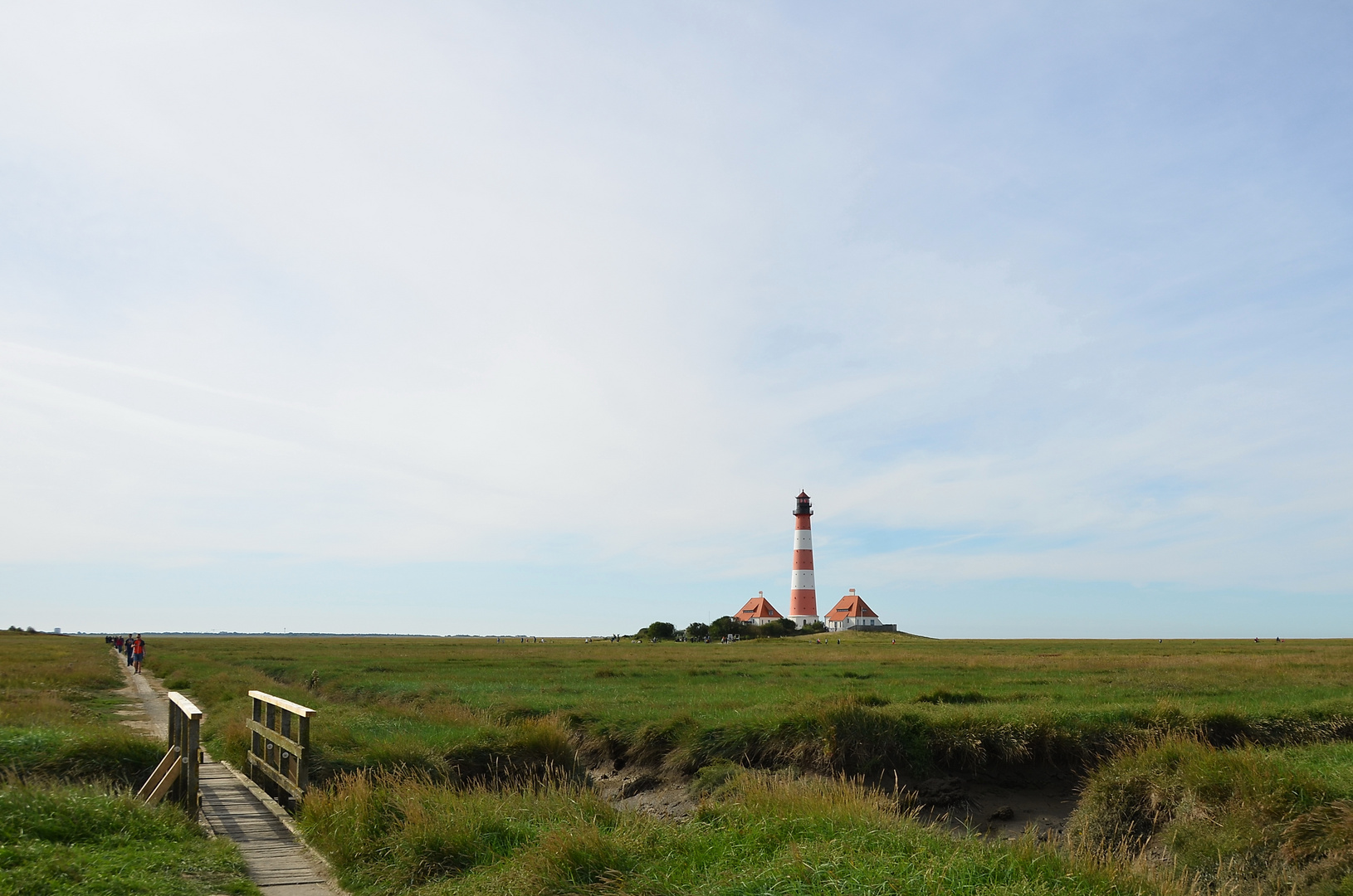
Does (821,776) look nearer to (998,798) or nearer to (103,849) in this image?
(998,798)

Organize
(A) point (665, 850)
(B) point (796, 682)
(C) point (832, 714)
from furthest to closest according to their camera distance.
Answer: (B) point (796, 682) → (C) point (832, 714) → (A) point (665, 850)

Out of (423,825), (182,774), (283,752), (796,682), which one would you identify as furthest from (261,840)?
(796,682)

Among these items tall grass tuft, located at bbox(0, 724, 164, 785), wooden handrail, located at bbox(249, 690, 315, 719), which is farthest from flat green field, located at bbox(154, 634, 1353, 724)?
tall grass tuft, located at bbox(0, 724, 164, 785)

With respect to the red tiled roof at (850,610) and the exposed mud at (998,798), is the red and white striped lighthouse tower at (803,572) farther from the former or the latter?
the exposed mud at (998,798)

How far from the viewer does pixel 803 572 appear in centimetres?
10738

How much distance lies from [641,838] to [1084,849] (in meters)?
4.72

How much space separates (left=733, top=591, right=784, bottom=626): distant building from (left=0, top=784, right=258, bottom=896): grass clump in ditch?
119657mm

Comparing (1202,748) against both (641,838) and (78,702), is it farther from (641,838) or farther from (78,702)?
(78,702)

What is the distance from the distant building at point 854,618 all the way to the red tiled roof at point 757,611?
847cm

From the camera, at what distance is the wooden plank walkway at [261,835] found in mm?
10070

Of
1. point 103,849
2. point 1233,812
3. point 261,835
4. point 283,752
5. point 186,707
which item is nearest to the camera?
point 103,849

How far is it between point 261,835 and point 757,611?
124 m

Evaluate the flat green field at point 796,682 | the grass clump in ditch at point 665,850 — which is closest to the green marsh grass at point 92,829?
the grass clump in ditch at point 665,850

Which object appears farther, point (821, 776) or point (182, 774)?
point (821, 776)
